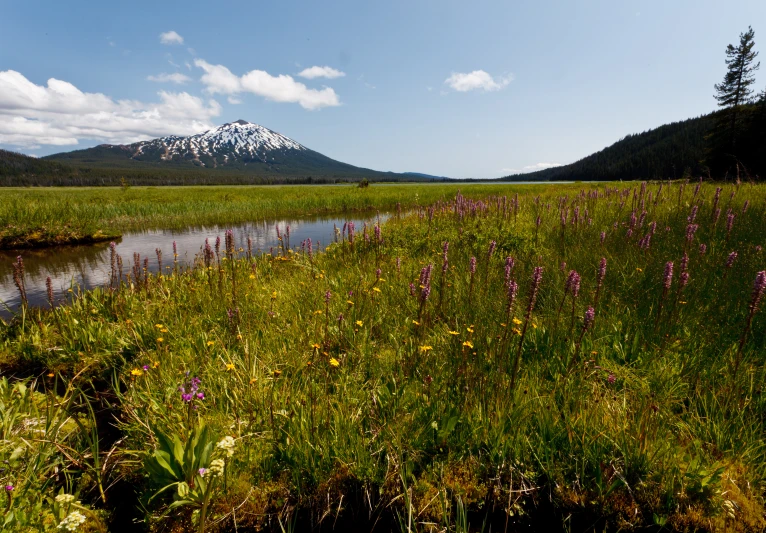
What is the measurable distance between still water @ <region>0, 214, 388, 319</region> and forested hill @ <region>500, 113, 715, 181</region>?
6577cm

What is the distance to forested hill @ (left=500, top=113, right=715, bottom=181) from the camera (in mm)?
87562

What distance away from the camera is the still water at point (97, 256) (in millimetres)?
8659

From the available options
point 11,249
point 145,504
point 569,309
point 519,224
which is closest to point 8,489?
point 145,504

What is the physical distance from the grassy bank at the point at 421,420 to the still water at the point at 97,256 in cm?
536

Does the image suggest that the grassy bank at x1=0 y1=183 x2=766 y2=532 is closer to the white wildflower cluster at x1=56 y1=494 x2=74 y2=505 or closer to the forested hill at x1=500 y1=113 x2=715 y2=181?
the white wildflower cluster at x1=56 y1=494 x2=74 y2=505

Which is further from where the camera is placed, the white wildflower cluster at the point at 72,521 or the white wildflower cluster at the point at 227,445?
the white wildflower cluster at the point at 227,445

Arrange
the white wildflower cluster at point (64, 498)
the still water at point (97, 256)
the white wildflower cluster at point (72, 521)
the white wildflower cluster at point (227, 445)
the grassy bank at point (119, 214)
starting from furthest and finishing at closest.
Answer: the grassy bank at point (119, 214) → the still water at point (97, 256) → the white wildflower cluster at point (227, 445) → the white wildflower cluster at point (64, 498) → the white wildflower cluster at point (72, 521)

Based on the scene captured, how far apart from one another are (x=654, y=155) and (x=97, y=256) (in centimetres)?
13733

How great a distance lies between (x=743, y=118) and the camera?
131 feet

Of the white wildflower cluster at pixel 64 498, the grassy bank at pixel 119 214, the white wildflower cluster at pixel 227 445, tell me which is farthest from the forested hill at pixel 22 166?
the white wildflower cluster at pixel 227 445

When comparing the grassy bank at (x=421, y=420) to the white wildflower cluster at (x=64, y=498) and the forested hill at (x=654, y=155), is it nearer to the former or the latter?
the white wildflower cluster at (x=64, y=498)

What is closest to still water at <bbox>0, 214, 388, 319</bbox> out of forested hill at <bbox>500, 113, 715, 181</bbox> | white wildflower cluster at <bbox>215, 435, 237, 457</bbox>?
white wildflower cluster at <bbox>215, 435, 237, 457</bbox>

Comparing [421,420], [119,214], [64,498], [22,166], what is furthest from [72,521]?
[22,166]

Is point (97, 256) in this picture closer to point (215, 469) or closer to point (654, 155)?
point (215, 469)
